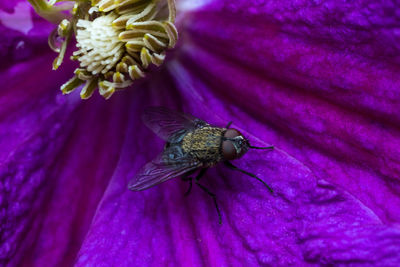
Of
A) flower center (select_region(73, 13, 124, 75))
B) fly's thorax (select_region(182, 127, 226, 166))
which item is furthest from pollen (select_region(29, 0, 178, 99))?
fly's thorax (select_region(182, 127, 226, 166))

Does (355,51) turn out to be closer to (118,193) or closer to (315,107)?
(315,107)

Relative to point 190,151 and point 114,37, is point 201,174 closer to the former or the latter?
point 190,151

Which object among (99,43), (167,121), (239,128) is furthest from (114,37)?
(239,128)

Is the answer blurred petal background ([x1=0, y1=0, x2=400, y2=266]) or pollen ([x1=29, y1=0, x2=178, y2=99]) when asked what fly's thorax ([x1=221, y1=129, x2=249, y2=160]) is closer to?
blurred petal background ([x1=0, y1=0, x2=400, y2=266])

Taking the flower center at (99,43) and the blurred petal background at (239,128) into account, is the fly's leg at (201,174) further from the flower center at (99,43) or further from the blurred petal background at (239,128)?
the flower center at (99,43)

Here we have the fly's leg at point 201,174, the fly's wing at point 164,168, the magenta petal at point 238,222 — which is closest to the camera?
the magenta petal at point 238,222

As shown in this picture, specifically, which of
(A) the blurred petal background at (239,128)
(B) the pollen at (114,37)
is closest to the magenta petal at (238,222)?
(A) the blurred petal background at (239,128)
